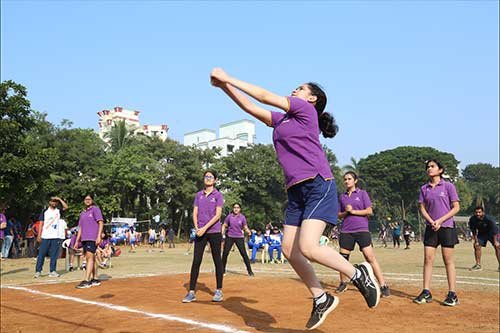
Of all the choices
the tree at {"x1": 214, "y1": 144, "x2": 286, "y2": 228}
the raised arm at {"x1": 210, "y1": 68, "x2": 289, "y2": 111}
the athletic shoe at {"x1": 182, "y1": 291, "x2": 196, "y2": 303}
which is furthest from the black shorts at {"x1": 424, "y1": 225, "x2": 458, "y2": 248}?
the tree at {"x1": 214, "y1": 144, "x2": 286, "y2": 228}

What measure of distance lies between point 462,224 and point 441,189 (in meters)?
69.6

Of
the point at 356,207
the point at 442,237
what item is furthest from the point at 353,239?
the point at 442,237

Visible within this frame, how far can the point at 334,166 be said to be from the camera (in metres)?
65.2

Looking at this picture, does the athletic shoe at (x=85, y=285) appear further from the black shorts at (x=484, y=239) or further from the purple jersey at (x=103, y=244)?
the black shorts at (x=484, y=239)

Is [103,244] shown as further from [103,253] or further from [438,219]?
[438,219]

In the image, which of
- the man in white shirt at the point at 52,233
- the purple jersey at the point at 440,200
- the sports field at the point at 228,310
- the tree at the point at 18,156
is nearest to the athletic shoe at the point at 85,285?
the sports field at the point at 228,310

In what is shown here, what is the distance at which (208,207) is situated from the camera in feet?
27.3

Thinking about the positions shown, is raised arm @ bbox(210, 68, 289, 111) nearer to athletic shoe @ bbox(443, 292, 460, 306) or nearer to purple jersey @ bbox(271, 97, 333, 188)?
purple jersey @ bbox(271, 97, 333, 188)

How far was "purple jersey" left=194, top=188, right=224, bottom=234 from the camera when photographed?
821 cm

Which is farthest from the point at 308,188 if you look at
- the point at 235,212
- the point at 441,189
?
the point at 235,212

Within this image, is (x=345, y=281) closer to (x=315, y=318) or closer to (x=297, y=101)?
(x=315, y=318)

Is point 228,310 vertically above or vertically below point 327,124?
below

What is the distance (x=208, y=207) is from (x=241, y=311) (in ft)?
6.92

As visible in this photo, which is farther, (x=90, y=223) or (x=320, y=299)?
(x=90, y=223)
